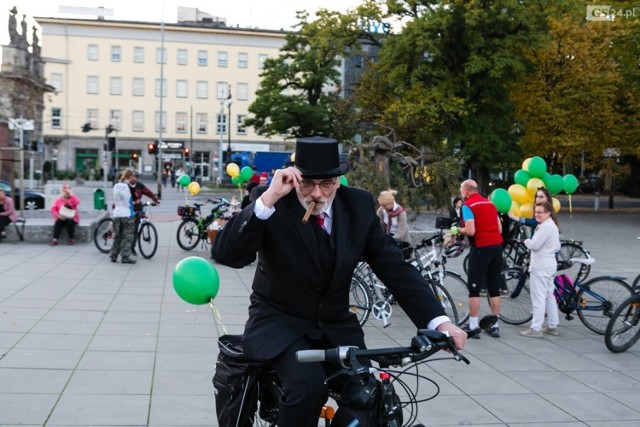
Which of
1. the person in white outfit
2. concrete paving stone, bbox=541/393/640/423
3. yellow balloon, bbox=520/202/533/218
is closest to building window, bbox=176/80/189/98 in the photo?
yellow balloon, bbox=520/202/533/218

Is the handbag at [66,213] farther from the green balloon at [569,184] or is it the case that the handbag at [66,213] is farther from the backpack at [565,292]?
the backpack at [565,292]

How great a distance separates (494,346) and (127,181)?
30.4 feet

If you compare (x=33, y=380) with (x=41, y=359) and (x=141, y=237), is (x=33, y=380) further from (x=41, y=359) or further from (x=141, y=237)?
(x=141, y=237)

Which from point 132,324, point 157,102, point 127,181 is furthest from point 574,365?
point 157,102

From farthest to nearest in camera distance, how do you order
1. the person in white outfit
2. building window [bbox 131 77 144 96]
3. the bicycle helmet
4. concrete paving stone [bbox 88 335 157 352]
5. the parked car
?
1. building window [bbox 131 77 144 96]
2. the parked car
3. the person in white outfit
4. concrete paving stone [bbox 88 335 157 352]
5. the bicycle helmet

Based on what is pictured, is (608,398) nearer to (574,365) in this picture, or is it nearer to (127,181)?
(574,365)

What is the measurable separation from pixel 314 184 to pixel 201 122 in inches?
3046

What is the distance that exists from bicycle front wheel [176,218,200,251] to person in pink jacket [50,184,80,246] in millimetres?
2426

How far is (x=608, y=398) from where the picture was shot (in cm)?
637

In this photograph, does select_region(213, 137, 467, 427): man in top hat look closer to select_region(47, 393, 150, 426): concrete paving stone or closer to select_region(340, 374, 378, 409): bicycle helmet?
select_region(340, 374, 378, 409): bicycle helmet

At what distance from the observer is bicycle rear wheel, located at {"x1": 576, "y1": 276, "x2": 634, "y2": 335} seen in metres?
9.17

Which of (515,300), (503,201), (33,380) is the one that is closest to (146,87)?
(503,201)

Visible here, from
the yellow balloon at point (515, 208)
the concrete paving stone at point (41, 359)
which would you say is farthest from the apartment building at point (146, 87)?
the concrete paving stone at point (41, 359)

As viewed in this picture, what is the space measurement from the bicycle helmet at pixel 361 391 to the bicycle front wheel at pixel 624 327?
5.99m
